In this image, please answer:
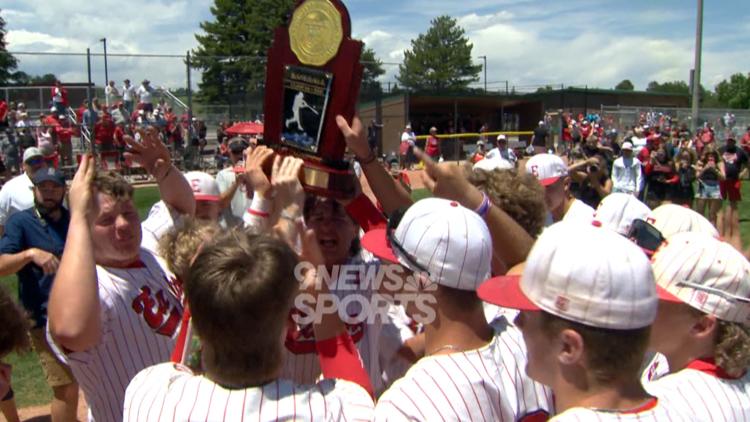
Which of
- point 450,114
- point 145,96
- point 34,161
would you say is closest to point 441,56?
point 450,114

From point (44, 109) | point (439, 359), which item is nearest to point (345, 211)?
point (439, 359)

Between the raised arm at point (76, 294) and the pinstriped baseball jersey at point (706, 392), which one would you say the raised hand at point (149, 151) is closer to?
the raised arm at point (76, 294)

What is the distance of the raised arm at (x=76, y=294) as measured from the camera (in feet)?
6.90

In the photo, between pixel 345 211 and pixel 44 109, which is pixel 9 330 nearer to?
pixel 345 211

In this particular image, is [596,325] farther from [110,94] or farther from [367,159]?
[110,94]

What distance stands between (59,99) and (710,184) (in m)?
18.4

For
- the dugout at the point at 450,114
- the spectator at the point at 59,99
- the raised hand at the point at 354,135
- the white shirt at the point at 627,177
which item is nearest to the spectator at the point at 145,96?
the spectator at the point at 59,99

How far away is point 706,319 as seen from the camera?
198 centimetres

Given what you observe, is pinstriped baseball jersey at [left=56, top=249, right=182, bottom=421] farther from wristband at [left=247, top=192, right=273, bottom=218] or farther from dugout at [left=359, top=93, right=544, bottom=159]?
dugout at [left=359, top=93, right=544, bottom=159]

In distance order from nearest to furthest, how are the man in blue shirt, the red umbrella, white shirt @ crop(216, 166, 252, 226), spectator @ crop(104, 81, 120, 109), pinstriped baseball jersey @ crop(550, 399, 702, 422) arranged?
pinstriped baseball jersey @ crop(550, 399, 702, 422), the man in blue shirt, white shirt @ crop(216, 166, 252, 226), spectator @ crop(104, 81, 120, 109), the red umbrella

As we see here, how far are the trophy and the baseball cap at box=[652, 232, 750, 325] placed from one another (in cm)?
140

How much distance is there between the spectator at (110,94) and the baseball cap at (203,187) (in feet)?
54.8

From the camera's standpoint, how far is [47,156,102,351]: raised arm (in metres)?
2.10

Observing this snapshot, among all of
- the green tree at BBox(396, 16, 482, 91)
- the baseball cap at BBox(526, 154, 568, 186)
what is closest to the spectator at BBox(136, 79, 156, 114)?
the baseball cap at BBox(526, 154, 568, 186)
